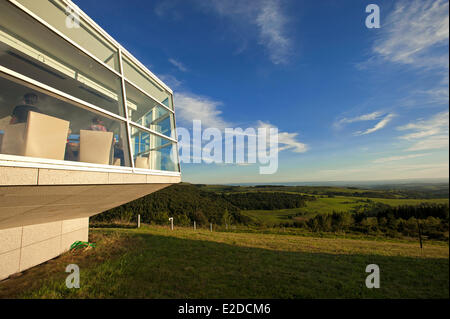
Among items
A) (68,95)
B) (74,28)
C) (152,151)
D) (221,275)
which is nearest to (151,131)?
(152,151)

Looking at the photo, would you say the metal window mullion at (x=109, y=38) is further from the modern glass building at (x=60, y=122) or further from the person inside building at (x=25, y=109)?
the person inside building at (x=25, y=109)

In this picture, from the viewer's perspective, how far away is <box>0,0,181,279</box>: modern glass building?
3219 mm

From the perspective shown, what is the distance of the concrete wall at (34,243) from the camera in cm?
540

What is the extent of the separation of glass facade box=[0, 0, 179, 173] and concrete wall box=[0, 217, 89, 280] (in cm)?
412

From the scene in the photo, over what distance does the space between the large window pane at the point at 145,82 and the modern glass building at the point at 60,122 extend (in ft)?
0.13

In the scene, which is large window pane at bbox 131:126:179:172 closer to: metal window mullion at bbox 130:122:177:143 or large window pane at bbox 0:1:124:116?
metal window mullion at bbox 130:122:177:143

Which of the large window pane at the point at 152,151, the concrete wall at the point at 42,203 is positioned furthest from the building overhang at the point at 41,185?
the large window pane at the point at 152,151

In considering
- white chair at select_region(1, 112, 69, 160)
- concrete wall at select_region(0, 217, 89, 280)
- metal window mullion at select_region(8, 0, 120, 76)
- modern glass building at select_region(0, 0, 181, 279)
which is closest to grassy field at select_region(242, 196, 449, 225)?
concrete wall at select_region(0, 217, 89, 280)

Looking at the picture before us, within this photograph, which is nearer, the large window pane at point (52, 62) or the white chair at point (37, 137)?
the white chair at point (37, 137)
